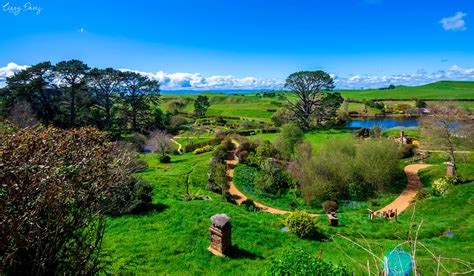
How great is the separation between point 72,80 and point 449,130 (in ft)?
169

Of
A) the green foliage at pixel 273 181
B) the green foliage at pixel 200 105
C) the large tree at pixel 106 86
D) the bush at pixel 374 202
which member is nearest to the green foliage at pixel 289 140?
the green foliage at pixel 273 181

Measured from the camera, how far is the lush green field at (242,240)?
8.49 m

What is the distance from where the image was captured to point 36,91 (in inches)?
1662

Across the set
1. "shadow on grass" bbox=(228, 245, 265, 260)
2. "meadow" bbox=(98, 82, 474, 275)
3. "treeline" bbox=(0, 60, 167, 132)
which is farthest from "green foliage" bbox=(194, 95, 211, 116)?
"shadow on grass" bbox=(228, 245, 265, 260)

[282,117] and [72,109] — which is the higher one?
[72,109]

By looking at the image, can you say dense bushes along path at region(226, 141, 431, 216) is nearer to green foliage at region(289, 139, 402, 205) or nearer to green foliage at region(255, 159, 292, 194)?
green foliage at region(289, 139, 402, 205)

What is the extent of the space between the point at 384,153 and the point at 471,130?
884 centimetres

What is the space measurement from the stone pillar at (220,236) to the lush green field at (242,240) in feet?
0.95

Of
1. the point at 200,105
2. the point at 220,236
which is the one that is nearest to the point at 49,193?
the point at 220,236

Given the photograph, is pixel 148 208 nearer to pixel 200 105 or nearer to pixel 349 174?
pixel 349 174

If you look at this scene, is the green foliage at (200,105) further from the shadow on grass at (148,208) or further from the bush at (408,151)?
the shadow on grass at (148,208)

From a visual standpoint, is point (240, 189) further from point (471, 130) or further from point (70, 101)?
point (70, 101)

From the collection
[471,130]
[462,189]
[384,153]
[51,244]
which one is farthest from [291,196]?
[51,244]

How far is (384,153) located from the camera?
23.2 m
